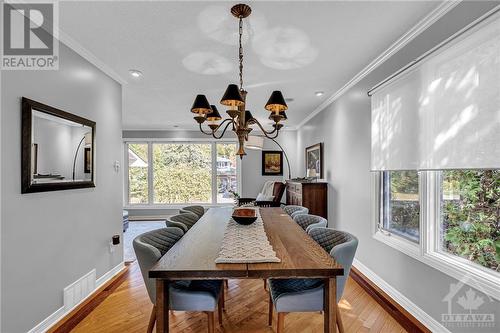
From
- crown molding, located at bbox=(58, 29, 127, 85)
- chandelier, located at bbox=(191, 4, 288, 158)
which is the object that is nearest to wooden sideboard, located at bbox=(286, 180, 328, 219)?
chandelier, located at bbox=(191, 4, 288, 158)

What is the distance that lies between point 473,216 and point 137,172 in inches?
282

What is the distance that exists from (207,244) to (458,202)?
6.28 ft

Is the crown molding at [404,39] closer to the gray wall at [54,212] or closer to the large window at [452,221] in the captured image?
the large window at [452,221]

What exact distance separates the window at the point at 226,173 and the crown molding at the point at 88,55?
399 cm

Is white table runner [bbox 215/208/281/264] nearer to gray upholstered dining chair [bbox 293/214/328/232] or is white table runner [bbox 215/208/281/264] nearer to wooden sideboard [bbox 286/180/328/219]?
gray upholstered dining chair [bbox 293/214/328/232]

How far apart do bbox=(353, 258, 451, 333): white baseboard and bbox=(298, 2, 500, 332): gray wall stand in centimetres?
5

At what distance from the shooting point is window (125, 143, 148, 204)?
725 cm

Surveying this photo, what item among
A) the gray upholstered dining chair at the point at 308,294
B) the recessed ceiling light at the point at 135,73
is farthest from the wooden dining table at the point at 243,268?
the recessed ceiling light at the point at 135,73

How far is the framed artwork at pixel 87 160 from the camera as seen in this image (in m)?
2.75

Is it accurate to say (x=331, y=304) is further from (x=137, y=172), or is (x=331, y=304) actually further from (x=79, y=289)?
(x=137, y=172)

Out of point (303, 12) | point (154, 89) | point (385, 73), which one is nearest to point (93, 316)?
point (154, 89)

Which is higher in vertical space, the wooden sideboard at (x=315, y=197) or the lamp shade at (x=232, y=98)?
the lamp shade at (x=232, y=98)

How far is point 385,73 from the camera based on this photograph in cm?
278

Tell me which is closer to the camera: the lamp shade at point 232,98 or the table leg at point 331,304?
the table leg at point 331,304
